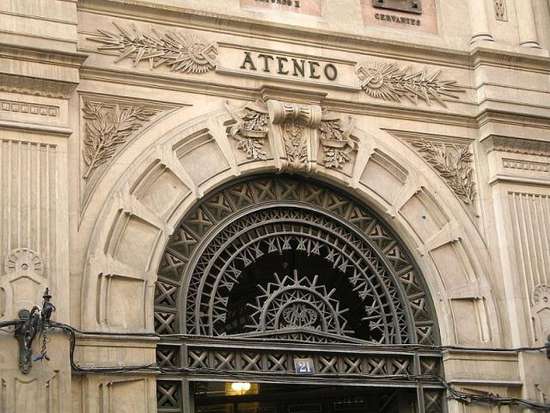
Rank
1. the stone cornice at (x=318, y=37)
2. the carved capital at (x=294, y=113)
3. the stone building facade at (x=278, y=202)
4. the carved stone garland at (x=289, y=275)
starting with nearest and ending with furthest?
the stone building facade at (x=278, y=202) < the carved stone garland at (x=289, y=275) < the stone cornice at (x=318, y=37) < the carved capital at (x=294, y=113)

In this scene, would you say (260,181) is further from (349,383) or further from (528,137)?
(528,137)

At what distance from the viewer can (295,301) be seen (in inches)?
625

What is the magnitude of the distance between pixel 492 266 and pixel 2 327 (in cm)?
712

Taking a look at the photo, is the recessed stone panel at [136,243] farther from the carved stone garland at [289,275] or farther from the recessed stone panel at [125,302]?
the carved stone garland at [289,275]

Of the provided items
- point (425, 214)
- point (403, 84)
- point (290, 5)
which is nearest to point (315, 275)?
point (425, 214)

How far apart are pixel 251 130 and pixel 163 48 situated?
159 cm

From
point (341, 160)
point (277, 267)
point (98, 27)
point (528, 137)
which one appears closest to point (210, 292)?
point (277, 267)

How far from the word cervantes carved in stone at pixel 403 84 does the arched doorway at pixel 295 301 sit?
1655mm

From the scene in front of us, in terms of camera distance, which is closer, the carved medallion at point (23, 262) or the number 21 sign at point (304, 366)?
the carved medallion at point (23, 262)

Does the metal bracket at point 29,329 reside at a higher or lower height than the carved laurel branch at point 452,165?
lower

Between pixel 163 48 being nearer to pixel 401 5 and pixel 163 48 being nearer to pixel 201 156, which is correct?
pixel 201 156

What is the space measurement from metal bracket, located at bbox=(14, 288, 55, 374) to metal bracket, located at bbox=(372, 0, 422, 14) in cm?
712

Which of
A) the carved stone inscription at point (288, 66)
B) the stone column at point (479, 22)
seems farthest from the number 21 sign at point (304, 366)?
the stone column at point (479, 22)

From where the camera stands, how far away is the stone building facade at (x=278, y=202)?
14.3 meters
